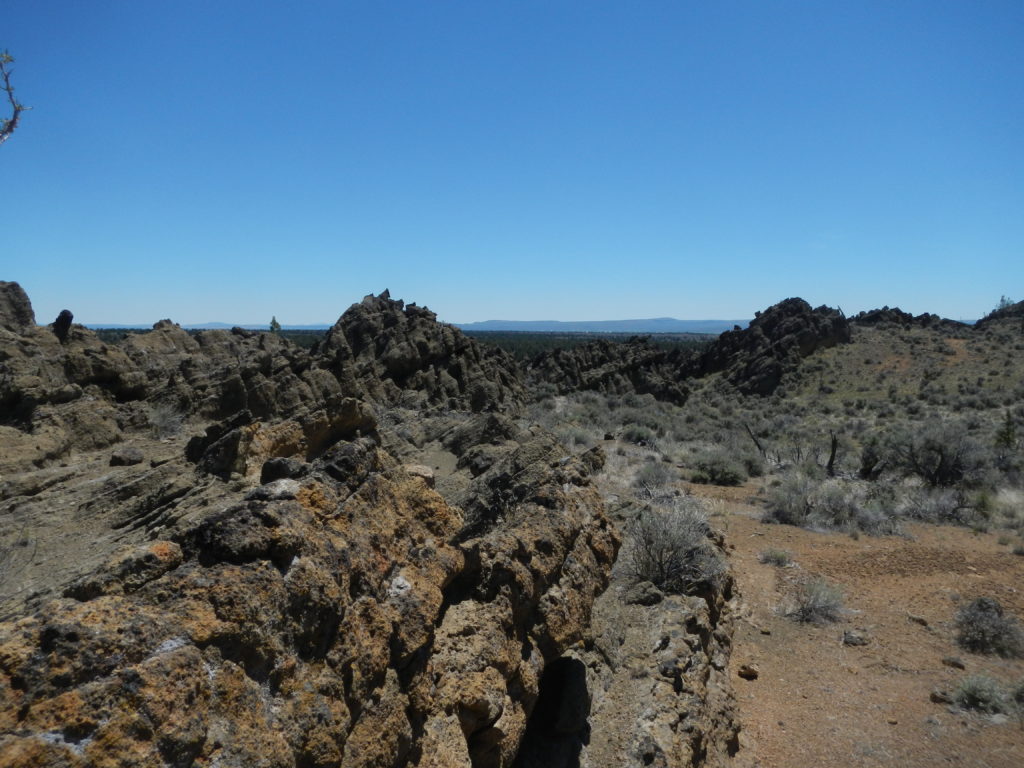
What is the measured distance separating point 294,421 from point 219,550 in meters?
5.94

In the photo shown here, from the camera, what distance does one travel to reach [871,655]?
9117 mm

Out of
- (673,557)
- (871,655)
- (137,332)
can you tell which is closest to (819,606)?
(871,655)

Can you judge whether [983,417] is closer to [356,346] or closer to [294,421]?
[356,346]

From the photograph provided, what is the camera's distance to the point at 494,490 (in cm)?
662

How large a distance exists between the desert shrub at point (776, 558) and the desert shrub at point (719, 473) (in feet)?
23.9

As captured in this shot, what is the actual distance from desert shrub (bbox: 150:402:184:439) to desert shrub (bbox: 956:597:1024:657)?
575 inches

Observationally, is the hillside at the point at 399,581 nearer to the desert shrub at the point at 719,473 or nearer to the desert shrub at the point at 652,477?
the desert shrub at the point at 652,477

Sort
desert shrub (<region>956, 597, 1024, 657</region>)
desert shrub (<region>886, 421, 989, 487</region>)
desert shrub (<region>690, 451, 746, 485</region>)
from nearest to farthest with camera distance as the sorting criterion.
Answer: desert shrub (<region>956, 597, 1024, 657</region>) → desert shrub (<region>886, 421, 989, 487</region>) → desert shrub (<region>690, 451, 746, 485</region>)

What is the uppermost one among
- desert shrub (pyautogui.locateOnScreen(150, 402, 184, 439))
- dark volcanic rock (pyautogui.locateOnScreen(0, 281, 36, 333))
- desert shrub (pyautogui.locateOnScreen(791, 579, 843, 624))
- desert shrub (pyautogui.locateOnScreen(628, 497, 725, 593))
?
dark volcanic rock (pyautogui.locateOnScreen(0, 281, 36, 333))

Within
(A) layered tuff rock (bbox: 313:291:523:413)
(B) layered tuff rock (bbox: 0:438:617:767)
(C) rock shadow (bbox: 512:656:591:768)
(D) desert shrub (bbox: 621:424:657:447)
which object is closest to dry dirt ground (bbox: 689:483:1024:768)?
(C) rock shadow (bbox: 512:656:591:768)

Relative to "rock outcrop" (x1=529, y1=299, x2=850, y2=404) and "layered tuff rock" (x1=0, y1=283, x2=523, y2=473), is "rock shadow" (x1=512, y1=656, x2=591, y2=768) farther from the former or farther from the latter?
"rock outcrop" (x1=529, y1=299, x2=850, y2=404)

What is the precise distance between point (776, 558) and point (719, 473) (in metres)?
7.96

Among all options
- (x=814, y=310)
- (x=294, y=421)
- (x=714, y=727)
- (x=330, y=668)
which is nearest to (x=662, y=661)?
(x=714, y=727)

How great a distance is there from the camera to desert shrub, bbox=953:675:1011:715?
7.54 m
